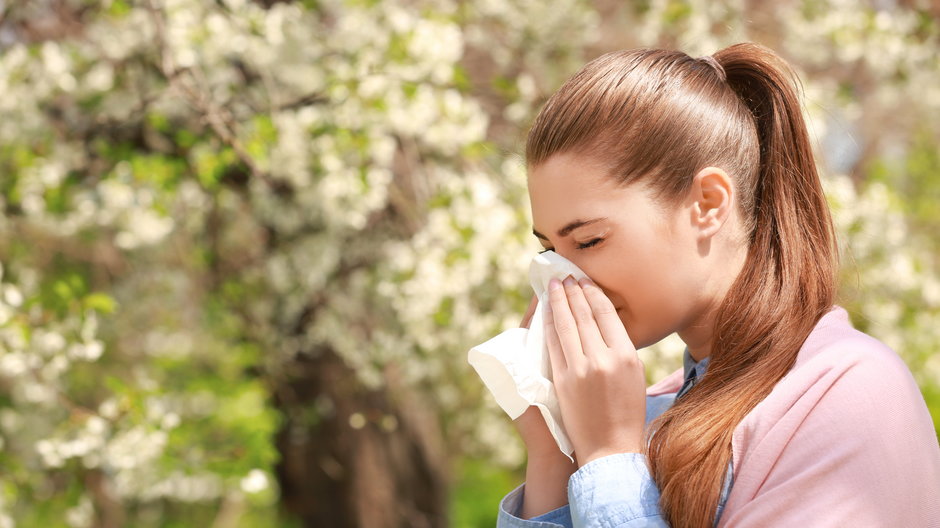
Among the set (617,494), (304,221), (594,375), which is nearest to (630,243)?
(594,375)

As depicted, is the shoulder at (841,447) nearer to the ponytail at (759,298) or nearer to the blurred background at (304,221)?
the ponytail at (759,298)

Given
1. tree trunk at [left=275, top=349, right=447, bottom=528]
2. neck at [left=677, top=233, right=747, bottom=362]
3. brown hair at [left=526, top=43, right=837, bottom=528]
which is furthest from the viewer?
tree trunk at [left=275, top=349, right=447, bottom=528]

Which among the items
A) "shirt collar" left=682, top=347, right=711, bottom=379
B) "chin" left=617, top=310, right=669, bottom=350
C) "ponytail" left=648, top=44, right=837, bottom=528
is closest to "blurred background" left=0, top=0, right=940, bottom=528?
"ponytail" left=648, top=44, right=837, bottom=528

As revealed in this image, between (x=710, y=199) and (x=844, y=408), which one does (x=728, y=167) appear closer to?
(x=710, y=199)

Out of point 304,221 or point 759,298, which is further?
point 304,221

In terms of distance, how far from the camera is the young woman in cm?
102

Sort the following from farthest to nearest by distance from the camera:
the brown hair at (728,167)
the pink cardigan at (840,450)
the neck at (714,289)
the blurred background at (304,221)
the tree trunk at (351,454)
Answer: the tree trunk at (351,454)
the blurred background at (304,221)
the neck at (714,289)
the brown hair at (728,167)
the pink cardigan at (840,450)

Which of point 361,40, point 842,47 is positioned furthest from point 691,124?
point 842,47

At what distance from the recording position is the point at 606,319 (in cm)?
123

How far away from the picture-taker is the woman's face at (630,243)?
3.99 feet

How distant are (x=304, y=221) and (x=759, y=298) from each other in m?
2.96

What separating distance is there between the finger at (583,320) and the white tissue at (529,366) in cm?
2

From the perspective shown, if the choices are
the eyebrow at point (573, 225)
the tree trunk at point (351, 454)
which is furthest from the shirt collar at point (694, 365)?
the tree trunk at point (351, 454)

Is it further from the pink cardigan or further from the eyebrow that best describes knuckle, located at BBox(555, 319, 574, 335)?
the pink cardigan
